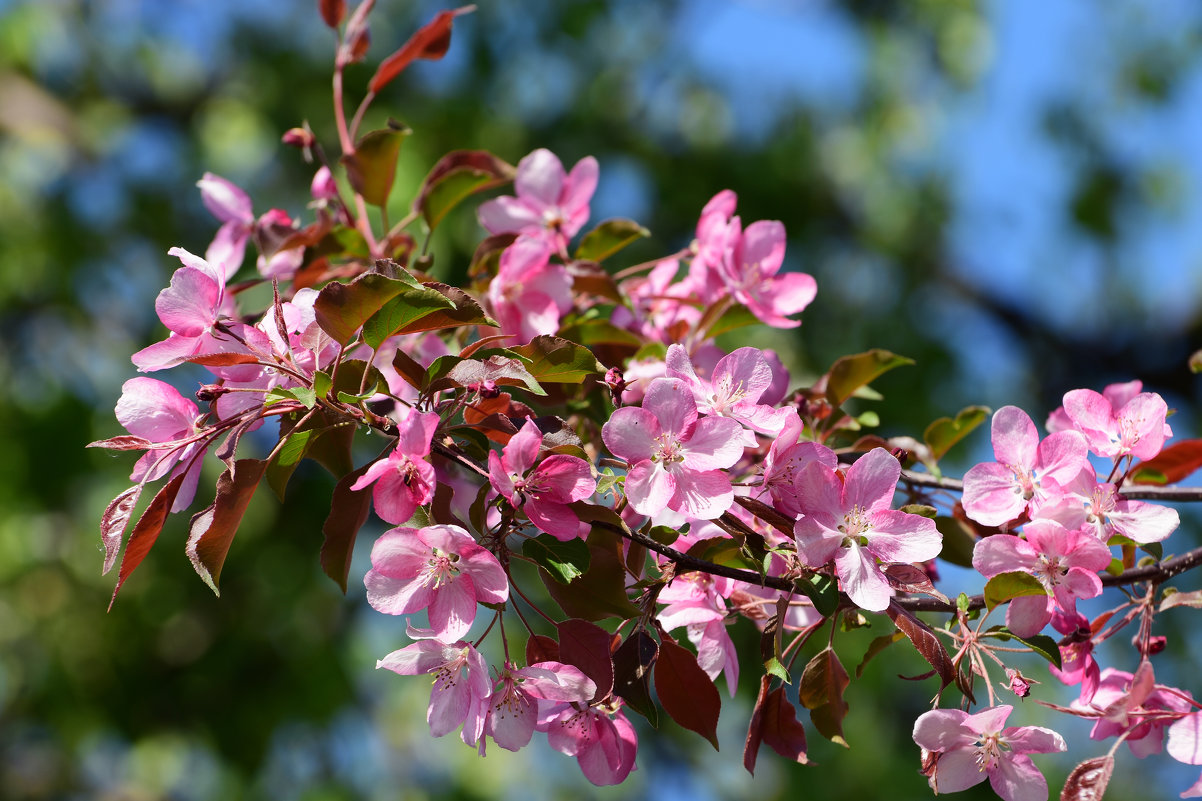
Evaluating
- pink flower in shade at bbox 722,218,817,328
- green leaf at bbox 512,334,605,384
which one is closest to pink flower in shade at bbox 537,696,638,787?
green leaf at bbox 512,334,605,384

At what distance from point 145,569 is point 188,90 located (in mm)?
2543

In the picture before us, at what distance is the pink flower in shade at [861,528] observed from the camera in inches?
27.4

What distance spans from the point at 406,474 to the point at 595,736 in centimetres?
27

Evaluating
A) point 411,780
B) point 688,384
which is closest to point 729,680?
point 688,384

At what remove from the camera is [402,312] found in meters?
0.72

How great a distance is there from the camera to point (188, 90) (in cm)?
516

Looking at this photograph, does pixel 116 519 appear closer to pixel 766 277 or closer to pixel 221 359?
pixel 221 359

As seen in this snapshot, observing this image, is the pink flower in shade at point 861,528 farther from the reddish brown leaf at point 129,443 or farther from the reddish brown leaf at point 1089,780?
the reddish brown leaf at point 129,443

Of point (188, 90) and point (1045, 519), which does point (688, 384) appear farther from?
point (188, 90)

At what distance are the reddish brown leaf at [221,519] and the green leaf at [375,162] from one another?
1.49 feet

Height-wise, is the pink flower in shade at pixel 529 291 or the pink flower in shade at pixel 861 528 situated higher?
the pink flower in shade at pixel 861 528

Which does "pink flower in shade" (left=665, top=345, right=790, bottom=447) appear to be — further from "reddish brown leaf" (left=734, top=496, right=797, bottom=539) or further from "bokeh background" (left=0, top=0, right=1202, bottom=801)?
"bokeh background" (left=0, top=0, right=1202, bottom=801)

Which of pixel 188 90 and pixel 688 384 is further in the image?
pixel 188 90

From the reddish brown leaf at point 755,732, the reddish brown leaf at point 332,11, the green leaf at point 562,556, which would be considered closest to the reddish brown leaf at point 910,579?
the reddish brown leaf at point 755,732
